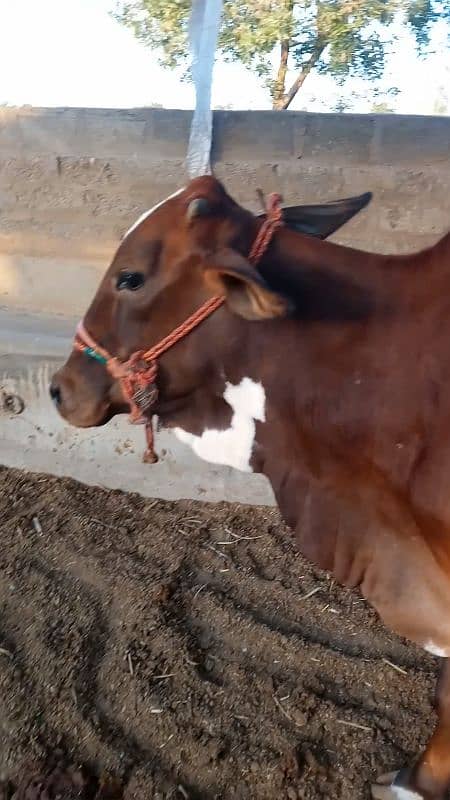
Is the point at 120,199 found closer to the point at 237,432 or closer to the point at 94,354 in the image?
the point at 94,354

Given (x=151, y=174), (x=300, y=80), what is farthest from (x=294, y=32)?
(x=151, y=174)

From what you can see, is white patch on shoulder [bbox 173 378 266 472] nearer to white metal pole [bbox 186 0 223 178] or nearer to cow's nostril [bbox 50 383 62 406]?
cow's nostril [bbox 50 383 62 406]

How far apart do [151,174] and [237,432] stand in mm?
1674

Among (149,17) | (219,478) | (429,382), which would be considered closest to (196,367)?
(429,382)

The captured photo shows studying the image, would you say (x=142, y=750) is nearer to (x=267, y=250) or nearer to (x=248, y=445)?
(x=248, y=445)

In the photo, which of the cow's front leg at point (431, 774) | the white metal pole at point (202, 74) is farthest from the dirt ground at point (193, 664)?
the white metal pole at point (202, 74)

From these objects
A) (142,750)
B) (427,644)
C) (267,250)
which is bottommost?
(142,750)

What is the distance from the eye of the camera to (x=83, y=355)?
162 cm

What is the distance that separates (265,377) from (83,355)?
42 cm

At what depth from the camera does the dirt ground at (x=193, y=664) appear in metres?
1.89

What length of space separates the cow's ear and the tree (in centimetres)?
402

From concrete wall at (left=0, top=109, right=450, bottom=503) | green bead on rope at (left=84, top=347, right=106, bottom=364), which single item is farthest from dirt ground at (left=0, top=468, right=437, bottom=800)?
green bead on rope at (left=84, top=347, right=106, bottom=364)

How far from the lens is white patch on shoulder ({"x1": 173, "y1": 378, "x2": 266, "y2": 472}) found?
1.56m

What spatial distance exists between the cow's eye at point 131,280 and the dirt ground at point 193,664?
48.4 inches
